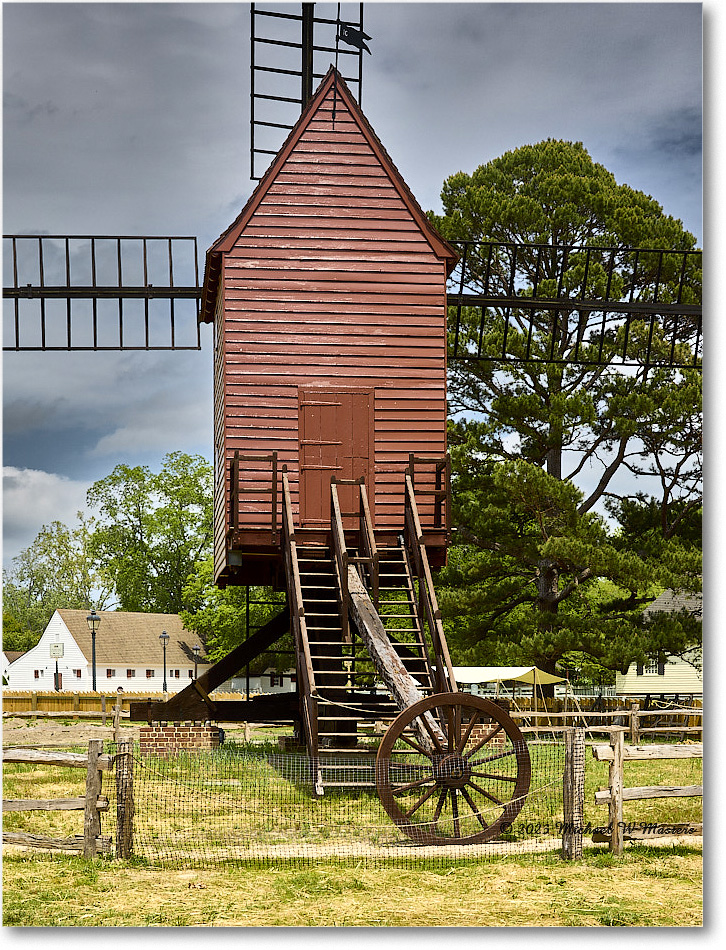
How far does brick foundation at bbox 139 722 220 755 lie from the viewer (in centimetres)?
1437

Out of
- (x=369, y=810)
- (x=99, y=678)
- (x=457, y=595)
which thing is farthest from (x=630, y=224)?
(x=99, y=678)

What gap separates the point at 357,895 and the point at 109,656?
3719 centimetres

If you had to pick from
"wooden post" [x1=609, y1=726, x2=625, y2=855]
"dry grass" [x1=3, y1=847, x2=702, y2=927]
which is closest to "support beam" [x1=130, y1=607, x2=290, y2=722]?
"wooden post" [x1=609, y1=726, x2=625, y2=855]

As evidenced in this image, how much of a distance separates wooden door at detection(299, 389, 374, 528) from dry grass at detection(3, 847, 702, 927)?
5.71 m

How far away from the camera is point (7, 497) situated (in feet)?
49.8

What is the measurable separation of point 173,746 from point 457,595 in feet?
27.7

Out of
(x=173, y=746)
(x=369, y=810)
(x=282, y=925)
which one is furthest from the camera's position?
(x=173, y=746)

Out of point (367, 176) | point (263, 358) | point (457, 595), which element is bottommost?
point (457, 595)

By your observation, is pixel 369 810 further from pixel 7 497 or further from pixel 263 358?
pixel 7 497

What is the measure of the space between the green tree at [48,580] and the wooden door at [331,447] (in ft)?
52.0

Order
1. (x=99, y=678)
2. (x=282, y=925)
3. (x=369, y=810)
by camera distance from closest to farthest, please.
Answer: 1. (x=282, y=925)
2. (x=369, y=810)
3. (x=99, y=678)

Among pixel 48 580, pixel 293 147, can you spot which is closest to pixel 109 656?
pixel 48 580

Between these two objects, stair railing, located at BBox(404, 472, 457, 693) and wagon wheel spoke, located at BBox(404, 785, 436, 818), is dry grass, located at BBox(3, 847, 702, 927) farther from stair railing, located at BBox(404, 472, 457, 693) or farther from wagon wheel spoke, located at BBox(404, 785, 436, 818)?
stair railing, located at BBox(404, 472, 457, 693)

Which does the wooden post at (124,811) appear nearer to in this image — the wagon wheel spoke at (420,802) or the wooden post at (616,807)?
the wagon wheel spoke at (420,802)
